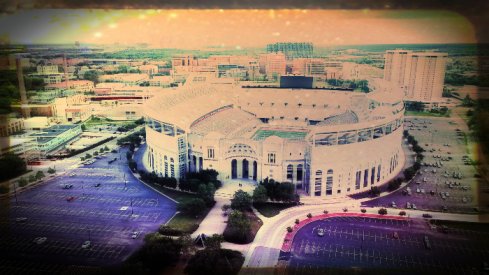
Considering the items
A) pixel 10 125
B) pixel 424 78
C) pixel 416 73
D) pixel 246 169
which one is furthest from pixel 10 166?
pixel 424 78

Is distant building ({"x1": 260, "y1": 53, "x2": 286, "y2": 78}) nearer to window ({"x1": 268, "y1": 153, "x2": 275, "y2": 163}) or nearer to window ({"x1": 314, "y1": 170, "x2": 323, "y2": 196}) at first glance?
window ({"x1": 268, "y1": 153, "x2": 275, "y2": 163})

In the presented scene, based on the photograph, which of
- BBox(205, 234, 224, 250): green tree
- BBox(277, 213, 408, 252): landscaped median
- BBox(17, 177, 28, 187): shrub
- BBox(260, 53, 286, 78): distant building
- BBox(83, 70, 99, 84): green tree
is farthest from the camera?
BBox(260, 53, 286, 78): distant building

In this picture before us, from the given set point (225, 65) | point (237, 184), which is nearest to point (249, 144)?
point (237, 184)

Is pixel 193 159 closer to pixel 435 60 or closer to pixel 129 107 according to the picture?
pixel 129 107

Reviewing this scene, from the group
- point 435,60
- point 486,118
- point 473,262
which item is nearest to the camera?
point 473,262

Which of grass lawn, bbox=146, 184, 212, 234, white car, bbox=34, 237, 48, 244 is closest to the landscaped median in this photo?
grass lawn, bbox=146, 184, 212, 234

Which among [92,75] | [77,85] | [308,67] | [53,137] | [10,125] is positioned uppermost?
[308,67]

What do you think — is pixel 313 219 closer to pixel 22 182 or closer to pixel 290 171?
pixel 290 171
